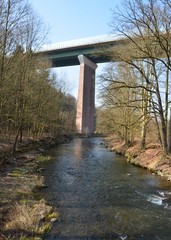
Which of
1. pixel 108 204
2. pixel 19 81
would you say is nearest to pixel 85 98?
pixel 19 81

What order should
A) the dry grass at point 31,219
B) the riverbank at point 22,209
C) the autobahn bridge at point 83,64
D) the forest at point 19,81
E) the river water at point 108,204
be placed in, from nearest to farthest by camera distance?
the riverbank at point 22,209, the dry grass at point 31,219, the river water at point 108,204, the forest at point 19,81, the autobahn bridge at point 83,64

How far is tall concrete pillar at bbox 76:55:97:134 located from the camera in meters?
53.0

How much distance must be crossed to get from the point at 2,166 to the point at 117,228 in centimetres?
815

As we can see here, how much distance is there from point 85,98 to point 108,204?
46123 millimetres

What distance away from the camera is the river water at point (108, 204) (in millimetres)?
6566

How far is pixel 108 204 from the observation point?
8773mm

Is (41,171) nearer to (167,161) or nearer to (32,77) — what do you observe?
(167,161)

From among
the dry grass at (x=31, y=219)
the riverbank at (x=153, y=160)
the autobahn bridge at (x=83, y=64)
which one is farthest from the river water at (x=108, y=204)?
the autobahn bridge at (x=83, y=64)

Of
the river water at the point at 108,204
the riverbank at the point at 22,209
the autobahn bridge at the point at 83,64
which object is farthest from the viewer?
the autobahn bridge at the point at 83,64

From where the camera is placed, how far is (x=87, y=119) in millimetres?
57031

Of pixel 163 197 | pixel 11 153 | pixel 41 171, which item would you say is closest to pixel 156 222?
pixel 163 197

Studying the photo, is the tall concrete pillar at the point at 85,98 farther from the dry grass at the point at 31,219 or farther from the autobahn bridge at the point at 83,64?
the dry grass at the point at 31,219

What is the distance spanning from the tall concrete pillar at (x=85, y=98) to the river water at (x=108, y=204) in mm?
39340

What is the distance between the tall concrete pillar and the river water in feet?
129
